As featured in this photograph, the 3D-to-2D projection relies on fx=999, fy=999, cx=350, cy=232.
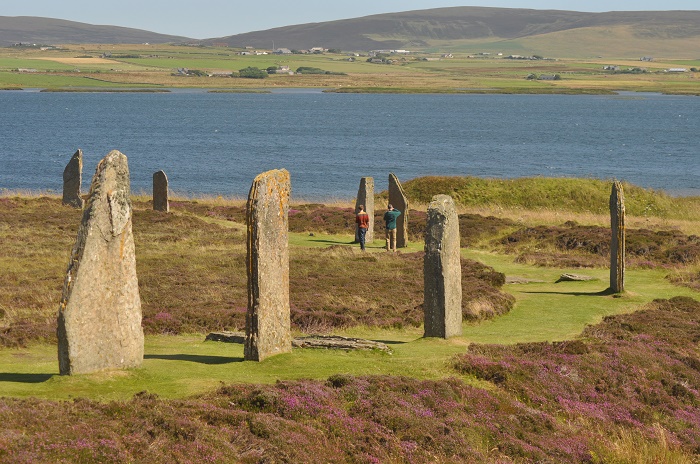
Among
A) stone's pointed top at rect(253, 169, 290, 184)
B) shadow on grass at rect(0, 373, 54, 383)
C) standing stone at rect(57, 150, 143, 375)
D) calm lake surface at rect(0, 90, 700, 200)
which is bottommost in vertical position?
calm lake surface at rect(0, 90, 700, 200)

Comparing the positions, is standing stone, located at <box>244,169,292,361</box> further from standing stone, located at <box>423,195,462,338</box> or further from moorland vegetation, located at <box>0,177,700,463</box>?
standing stone, located at <box>423,195,462,338</box>

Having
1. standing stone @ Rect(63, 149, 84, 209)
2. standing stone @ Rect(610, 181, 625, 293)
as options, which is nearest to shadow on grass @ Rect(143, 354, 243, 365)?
standing stone @ Rect(610, 181, 625, 293)

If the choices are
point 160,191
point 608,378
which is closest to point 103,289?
point 608,378

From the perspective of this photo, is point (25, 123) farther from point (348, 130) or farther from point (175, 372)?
point (175, 372)

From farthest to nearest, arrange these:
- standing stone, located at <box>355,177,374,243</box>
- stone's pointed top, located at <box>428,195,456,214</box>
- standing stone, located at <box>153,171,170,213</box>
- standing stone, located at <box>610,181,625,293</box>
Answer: standing stone, located at <box>153,171,170,213</box>, standing stone, located at <box>355,177,374,243</box>, standing stone, located at <box>610,181,625,293</box>, stone's pointed top, located at <box>428,195,456,214</box>

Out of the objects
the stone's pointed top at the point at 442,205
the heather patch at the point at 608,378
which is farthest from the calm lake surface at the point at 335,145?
the heather patch at the point at 608,378

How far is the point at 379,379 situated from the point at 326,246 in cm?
2244

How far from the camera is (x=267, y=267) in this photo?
18500mm

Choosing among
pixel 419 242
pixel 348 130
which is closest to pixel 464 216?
pixel 419 242

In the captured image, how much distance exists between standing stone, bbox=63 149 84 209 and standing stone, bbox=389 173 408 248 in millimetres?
15978

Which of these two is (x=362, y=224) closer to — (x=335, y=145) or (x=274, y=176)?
(x=274, y=176)

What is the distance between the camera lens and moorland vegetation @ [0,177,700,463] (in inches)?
583

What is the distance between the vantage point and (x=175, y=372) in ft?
58.3

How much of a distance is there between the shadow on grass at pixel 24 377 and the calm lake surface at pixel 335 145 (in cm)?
5776
